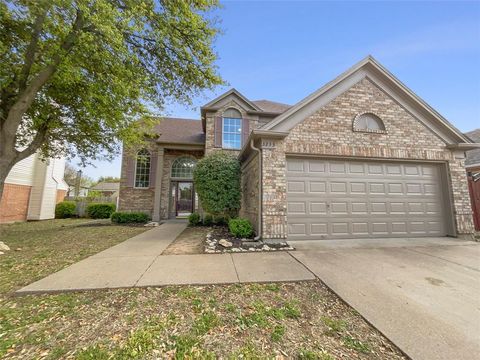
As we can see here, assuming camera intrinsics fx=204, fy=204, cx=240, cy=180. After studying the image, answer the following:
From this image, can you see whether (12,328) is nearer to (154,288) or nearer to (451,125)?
(154,288)

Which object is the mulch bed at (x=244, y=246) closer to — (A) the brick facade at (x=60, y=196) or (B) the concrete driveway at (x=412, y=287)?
(B) the concrete driveway at (x=412, y=287)

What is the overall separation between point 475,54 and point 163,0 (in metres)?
10.2

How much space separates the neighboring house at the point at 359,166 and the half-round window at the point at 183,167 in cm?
668

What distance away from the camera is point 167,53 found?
744 centimetres

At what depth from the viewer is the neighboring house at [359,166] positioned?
6.37m

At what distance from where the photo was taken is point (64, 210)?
1546 centimetres

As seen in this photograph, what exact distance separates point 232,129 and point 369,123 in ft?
22.7

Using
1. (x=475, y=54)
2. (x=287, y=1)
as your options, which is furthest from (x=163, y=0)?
(x=475, y=54)

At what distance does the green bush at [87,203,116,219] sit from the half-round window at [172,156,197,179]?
6.47 metres

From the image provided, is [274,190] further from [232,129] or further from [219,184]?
[232,129]

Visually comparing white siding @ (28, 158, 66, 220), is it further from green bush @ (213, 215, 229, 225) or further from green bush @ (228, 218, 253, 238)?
green bush @ (228, 218, 253, 238)

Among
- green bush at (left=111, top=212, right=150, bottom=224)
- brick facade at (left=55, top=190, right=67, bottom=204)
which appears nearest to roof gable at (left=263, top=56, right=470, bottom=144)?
green bush at (left=111, top=212, right=150, bottom=224)

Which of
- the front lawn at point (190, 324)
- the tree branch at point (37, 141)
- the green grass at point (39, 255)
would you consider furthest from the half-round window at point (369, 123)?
the tree branch at point (37, 141)

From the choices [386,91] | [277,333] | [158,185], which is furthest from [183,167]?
[277,333]
